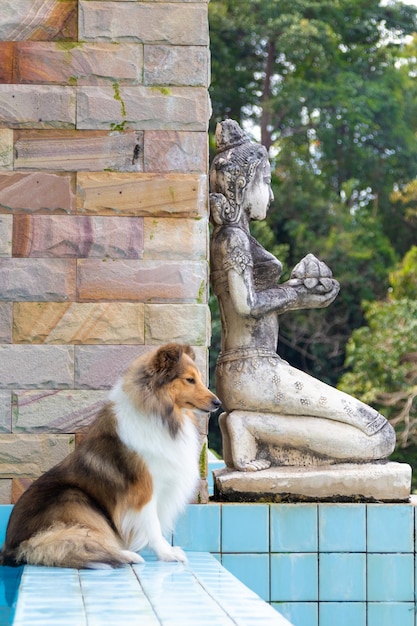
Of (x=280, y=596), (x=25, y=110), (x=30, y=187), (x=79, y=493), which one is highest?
(x=25, y=110)

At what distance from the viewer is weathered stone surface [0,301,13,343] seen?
5.48 meters

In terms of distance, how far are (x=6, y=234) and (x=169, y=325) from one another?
96cm

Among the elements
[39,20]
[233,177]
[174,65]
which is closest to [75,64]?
[39,20]

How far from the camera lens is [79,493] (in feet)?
15.6

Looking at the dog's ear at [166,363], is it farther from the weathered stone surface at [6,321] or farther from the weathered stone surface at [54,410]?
the weathered stone surface at [6,321]

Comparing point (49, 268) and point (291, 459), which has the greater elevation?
point (49, 268)

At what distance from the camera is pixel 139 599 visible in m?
3.74

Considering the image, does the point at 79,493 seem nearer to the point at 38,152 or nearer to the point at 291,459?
the point at 291,459

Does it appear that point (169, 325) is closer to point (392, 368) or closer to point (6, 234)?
point (6, 234)

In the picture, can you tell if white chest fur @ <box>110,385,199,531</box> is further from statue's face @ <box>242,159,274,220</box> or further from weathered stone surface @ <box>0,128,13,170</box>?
statue's face @ <box>242,159,274,220</box>

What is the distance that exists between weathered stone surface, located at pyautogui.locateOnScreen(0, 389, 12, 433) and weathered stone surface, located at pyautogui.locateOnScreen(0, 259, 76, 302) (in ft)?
1.61

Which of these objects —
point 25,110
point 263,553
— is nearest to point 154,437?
point 263,553

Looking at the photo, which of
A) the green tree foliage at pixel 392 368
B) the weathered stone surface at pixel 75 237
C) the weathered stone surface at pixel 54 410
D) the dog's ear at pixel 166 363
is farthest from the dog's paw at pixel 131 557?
the green tree foliage at pixel 392 368

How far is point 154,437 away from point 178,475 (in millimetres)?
Result: 227
